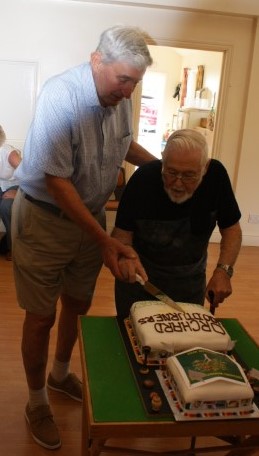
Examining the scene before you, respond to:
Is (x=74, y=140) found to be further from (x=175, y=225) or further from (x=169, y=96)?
(x=169, y=96)

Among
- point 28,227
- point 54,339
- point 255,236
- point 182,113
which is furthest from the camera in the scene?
point 182,113

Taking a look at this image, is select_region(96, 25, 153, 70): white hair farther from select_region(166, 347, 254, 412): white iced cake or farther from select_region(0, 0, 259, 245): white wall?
select_region(0, 0, 259, 245): white wall

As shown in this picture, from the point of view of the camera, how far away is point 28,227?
1643 millimetres

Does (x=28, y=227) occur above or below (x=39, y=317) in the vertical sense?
above

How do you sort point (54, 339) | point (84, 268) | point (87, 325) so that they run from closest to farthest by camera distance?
1. point (87, 325)
2. point (84, 268)
3. point (54, 339)

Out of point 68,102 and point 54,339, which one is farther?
point 54,339

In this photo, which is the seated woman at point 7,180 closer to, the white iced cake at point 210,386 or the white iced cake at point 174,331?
the white iced cake at point 174,331

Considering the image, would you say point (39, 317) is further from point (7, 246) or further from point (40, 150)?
point (7, 246)

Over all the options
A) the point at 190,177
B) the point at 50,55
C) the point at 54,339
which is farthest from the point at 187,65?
the point at 190,177

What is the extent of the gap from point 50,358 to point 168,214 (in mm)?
1147

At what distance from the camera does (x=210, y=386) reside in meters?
1.01

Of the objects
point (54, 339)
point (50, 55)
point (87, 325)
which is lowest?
point (54, 339)

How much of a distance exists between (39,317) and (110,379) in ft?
1.97

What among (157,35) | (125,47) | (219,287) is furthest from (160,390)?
(157,35)
